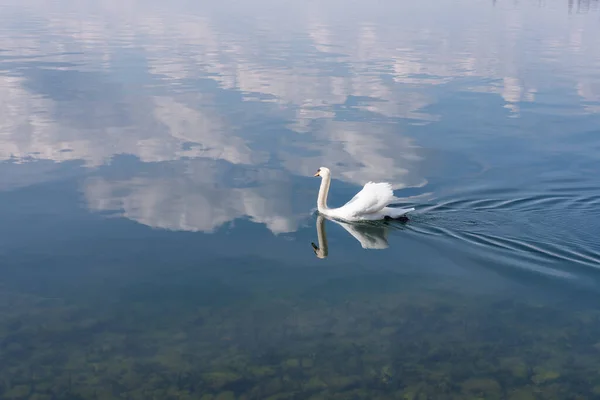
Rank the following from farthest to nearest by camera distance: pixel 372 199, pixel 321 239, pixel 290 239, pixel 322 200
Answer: pixel 322 200 < pixel 372 199 < pixel 321 239 < pixel 290 239

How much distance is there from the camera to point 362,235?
15953mm

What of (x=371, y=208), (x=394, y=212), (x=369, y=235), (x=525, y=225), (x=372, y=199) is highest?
(x=372, y=199)

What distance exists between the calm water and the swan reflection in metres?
0.06

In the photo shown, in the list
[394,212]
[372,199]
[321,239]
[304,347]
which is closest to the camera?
[304,347]

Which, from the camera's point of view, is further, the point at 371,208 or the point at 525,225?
the point at 371,208

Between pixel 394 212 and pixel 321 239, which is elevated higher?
pixel 394 212

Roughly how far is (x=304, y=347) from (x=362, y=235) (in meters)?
5.01

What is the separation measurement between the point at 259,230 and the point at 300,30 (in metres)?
42.9

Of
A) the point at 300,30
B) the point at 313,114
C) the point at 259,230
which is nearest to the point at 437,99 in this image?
the point at 313,114

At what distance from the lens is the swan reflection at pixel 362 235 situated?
15227mm

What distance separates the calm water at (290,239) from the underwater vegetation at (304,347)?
0.03m

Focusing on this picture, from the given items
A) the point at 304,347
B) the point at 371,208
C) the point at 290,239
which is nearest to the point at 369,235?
the point at 371,208

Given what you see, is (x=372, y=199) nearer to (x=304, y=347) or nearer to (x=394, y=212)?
(x=394, y=212)

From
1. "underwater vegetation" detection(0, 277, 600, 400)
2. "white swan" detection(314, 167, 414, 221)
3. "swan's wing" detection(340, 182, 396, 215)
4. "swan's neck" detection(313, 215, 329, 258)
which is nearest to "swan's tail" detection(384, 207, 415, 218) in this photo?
"white swan" detection(314, 167, 414, 221)
